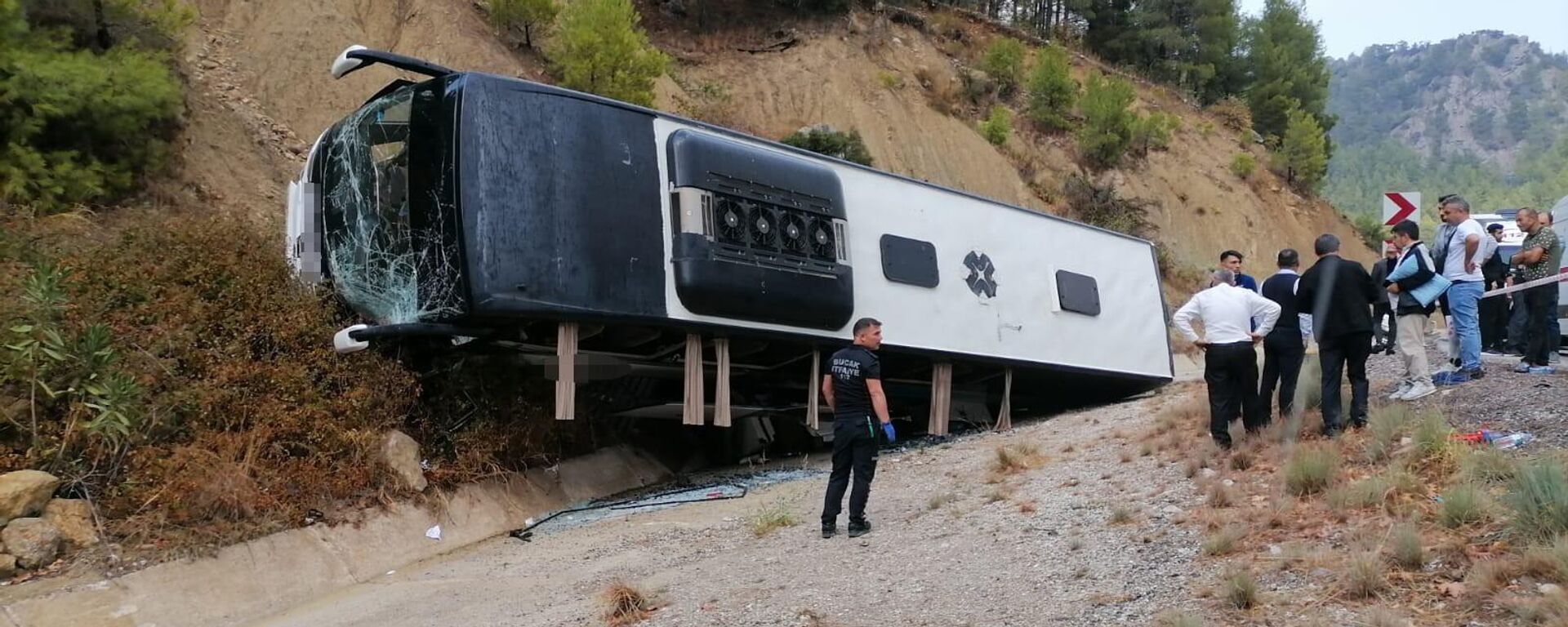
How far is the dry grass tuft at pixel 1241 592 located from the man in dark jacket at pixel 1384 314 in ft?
25.1

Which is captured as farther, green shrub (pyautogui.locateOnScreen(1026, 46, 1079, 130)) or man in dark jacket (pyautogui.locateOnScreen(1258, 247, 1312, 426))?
green shrub (pyautogui.locateOnScreen(1026, 46, 1079, 130))

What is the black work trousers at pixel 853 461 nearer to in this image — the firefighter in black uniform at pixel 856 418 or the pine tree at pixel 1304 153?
the firefighter in black uniform at pixel 856 418

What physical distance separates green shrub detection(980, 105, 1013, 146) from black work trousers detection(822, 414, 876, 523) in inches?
857

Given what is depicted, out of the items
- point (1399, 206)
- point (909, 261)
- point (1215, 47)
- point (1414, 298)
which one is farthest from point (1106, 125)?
point (1414, 298)

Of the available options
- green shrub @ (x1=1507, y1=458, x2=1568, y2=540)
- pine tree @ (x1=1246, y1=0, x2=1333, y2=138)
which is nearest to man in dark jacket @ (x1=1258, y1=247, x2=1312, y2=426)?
green shrub @ (x1=1507, y1=458, x2=1568, y2=540)

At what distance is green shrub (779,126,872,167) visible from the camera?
22938mm

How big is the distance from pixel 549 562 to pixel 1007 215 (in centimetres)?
717

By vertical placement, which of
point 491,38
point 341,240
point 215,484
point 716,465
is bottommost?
point 716,465

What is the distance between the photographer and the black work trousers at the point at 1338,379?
7996mm

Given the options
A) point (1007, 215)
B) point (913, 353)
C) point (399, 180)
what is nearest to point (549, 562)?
point (399, 180)

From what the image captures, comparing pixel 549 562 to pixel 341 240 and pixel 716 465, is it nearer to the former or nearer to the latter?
pixel 341 240

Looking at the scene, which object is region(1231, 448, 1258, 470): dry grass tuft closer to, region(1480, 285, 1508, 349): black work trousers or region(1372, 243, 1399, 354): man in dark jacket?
region(1372, 243, 1399, 354): man in dark jacket

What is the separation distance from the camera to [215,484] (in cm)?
789

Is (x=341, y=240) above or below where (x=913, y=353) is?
above
